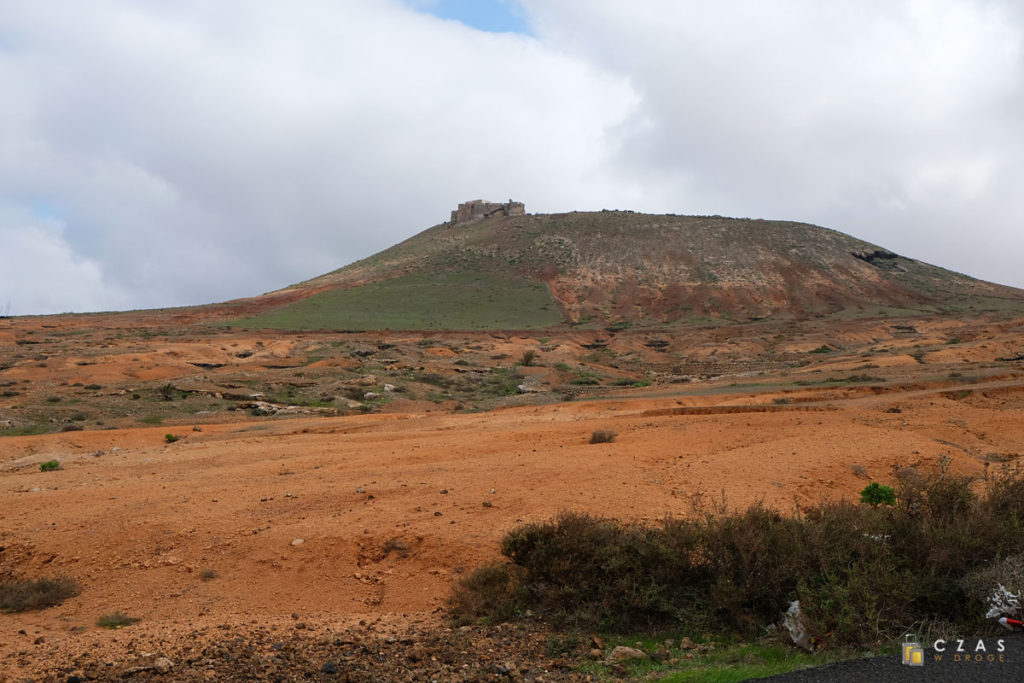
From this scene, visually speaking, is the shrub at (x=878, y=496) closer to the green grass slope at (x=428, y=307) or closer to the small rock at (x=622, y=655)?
the small rock at (x=622, y=655)

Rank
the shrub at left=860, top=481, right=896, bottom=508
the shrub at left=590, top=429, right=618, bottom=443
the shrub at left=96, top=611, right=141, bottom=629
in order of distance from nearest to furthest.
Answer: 1. the shrub at left=96, top=611, right=141, bottom=629
2. the shrub at left=860, top=481, right=896, bottom=508
3. the shrub at left=590, top=429, right=618, bottom=443

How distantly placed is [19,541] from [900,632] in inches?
427

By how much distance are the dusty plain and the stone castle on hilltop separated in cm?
7965

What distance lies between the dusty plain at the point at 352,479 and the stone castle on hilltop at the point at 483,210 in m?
79.6

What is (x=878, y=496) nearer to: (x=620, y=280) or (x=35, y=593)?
(x=35, y=593)

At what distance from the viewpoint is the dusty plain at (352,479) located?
7.30m

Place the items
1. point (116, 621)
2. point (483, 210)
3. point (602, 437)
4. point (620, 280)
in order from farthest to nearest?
point (483, 210), point (620, 280), point (602, 437), point (116, 621)

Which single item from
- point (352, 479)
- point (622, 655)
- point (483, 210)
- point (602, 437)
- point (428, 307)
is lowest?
point (622, 655)

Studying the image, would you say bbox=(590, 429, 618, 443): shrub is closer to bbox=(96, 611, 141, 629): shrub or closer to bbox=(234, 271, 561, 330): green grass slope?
bbox=(96, 611, 141, 629): shrub

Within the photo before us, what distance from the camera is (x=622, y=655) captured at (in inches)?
252

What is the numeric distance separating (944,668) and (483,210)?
4220 inches

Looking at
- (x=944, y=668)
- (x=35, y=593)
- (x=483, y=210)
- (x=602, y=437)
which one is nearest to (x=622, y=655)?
(x=944, y=668)

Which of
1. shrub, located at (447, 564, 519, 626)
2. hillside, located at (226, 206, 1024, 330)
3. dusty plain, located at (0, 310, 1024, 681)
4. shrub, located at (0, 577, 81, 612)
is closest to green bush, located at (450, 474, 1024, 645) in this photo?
shrub, located at (447, 564, 519, 626)

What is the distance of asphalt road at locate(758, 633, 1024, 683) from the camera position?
5211 mm
